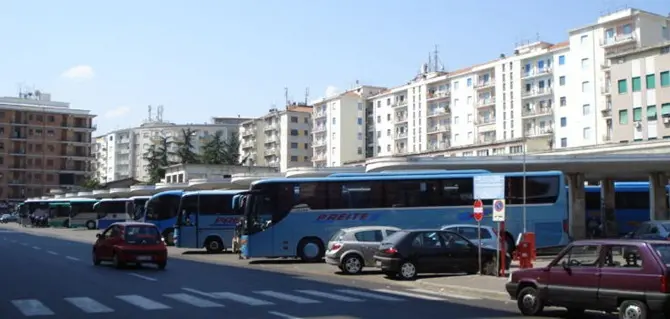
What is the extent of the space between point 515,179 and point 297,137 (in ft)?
335

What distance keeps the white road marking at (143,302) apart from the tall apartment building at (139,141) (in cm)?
14434

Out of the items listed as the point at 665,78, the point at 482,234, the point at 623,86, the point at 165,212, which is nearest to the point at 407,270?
the point at 482,234

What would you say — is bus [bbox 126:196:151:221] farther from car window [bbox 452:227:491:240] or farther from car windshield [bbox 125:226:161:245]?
car window [bbox 452:227:491:240]

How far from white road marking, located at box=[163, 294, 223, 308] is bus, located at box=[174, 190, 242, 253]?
2100cm

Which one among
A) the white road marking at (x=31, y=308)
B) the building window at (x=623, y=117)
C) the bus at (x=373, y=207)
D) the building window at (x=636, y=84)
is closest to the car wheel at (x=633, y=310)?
the white road marking at (x=31, y=308)

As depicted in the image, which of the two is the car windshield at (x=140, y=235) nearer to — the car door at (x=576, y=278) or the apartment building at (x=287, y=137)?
the car door at (x=576, y=278)

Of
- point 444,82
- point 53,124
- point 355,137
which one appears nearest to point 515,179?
point 444,82

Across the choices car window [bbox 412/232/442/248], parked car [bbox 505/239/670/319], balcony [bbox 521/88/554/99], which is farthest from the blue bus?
balcony [bbox 521/88/554/99]

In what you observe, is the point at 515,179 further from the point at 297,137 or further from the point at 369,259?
the point at 297,137

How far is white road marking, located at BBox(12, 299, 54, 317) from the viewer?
1420cm

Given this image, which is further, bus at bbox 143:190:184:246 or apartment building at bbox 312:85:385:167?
apartment building at bbox 312:85:385:167

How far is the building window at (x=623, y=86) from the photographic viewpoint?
6825 centimetres

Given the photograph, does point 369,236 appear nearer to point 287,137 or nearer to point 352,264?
point 352,264

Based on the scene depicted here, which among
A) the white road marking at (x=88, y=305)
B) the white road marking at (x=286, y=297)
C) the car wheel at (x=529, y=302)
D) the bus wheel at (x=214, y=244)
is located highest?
the car wheel at (x=529, y=302)
